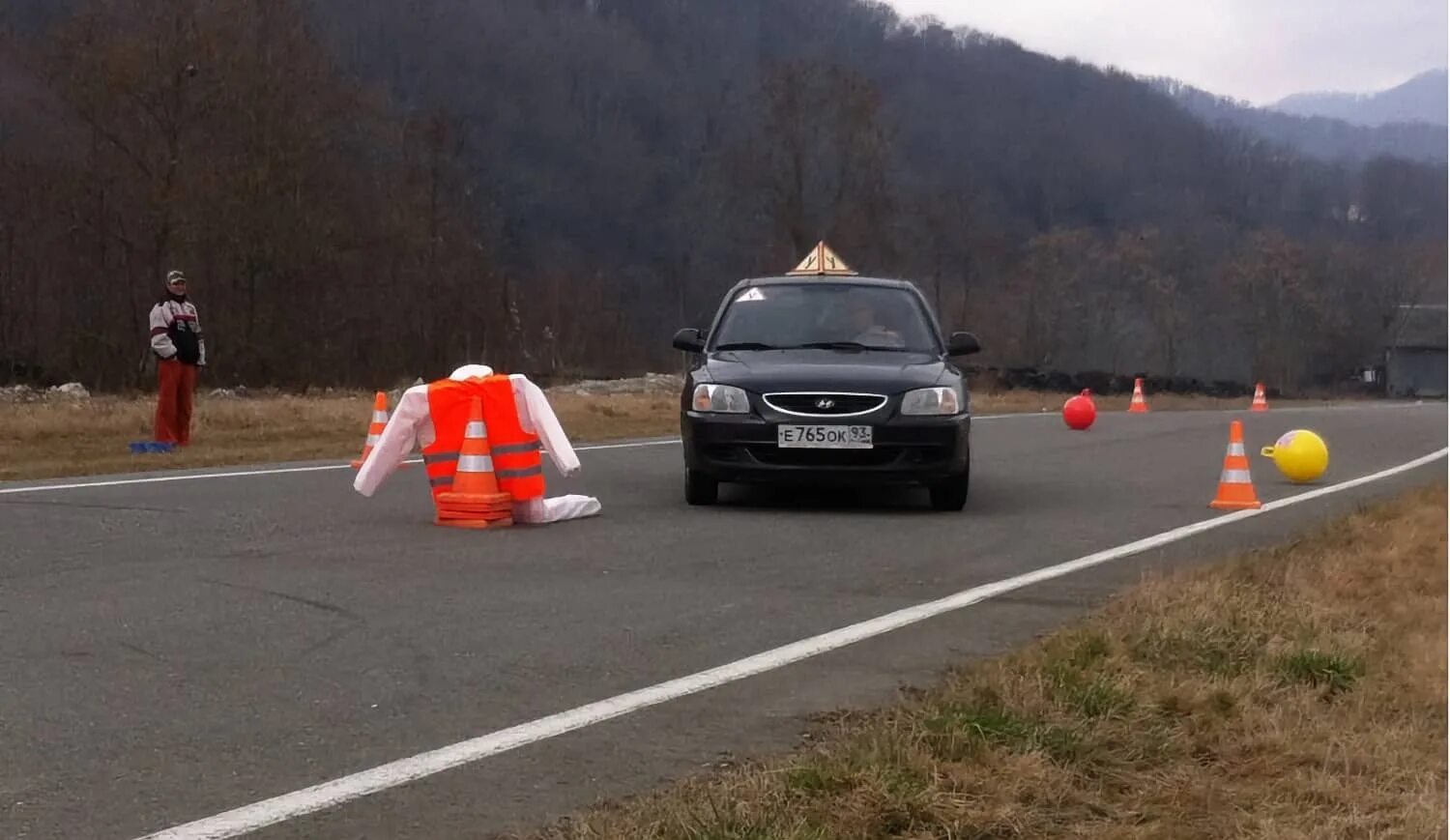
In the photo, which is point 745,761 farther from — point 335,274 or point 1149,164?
point 1149,164

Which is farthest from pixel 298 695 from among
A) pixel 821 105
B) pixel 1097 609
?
pixel 821 105

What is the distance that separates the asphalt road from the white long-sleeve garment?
214mm

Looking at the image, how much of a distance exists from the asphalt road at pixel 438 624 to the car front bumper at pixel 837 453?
302 millimetres

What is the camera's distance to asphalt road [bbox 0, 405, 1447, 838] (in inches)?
158

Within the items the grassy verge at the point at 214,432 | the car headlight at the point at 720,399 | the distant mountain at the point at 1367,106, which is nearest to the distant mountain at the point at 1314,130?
the distant mountain at the point at 1367,106

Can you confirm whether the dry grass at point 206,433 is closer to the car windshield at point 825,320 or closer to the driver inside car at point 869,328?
the car windshield at point 825,320

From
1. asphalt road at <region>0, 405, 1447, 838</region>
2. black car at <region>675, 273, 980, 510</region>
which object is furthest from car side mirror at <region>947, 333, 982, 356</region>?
asphalt road at <region>0, 405, 1447, 838</region>

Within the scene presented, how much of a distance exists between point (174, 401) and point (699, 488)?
7.79 metres

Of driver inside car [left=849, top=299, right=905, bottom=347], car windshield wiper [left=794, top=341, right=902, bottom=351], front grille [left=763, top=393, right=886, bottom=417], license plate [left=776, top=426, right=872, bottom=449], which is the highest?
driver inside car [left=849, top=299, right=905, bottom=347]

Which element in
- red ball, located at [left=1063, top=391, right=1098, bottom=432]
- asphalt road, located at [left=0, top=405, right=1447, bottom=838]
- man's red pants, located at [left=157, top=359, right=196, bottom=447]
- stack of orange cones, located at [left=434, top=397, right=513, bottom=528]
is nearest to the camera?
Result: asphalt road, located at [left=0, top=405, right=1447, bottom=838]

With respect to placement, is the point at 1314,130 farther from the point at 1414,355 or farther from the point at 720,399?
the point at 720,399

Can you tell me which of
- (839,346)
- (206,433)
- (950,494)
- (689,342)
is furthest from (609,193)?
(950,494)

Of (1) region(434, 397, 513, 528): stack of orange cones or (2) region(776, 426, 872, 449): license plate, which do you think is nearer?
(1) region(434, 397, 513, 528): stack of orange cones

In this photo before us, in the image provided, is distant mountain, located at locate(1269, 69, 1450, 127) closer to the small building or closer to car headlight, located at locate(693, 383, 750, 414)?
car headlight, located at locate(693, 383, 750, 414)
